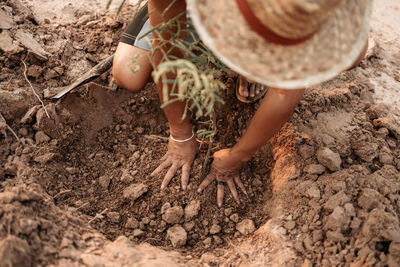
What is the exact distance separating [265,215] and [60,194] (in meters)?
0.99

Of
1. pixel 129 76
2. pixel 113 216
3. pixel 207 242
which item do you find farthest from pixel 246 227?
pixel 129 76

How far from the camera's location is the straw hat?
0.82 m

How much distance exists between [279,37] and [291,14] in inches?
3.5

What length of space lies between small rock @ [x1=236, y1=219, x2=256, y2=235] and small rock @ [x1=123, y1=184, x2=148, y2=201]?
489 millimetres

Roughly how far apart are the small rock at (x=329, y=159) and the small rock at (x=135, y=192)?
86 cm

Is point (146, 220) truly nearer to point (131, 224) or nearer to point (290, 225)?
point (131, 224)

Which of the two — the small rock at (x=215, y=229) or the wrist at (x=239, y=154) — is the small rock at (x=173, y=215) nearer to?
the small rock at (x=215, y=229)

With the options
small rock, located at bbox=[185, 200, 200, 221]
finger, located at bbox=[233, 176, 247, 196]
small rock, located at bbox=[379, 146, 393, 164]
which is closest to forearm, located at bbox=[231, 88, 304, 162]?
finger, located at bbox=[233, 176, 247, 196]

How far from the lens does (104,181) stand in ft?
5.70

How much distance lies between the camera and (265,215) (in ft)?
5.21

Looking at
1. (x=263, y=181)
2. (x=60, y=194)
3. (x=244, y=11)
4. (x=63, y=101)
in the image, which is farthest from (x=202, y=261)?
(x=63, y=101)

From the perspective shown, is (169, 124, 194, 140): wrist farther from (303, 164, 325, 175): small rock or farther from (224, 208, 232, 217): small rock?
(303, 164, 325, 175): small rock

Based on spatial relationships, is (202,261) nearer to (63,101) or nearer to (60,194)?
(60,194)

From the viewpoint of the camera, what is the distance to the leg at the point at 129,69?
1.79 metres
